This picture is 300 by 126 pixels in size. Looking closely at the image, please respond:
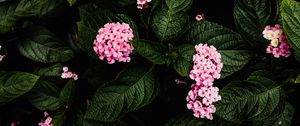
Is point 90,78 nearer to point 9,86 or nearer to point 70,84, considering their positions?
point 70,84

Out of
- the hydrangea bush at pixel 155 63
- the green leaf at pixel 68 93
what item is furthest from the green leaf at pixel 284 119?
the green leaf at pixel 68 93

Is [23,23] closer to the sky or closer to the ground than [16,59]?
closer to the sky

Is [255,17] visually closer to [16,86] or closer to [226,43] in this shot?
[226,43]

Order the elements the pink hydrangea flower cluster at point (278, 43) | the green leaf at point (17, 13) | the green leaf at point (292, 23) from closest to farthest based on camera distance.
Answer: the green leaf at point (292, 23)
the pink hydrangea flower cluster at point (278, 43)
the green leaf at point (17, 13)

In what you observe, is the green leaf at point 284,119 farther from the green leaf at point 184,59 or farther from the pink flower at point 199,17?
the pink flower at point 199,17

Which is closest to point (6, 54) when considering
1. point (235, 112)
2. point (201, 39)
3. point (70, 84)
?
point (70, 84)
